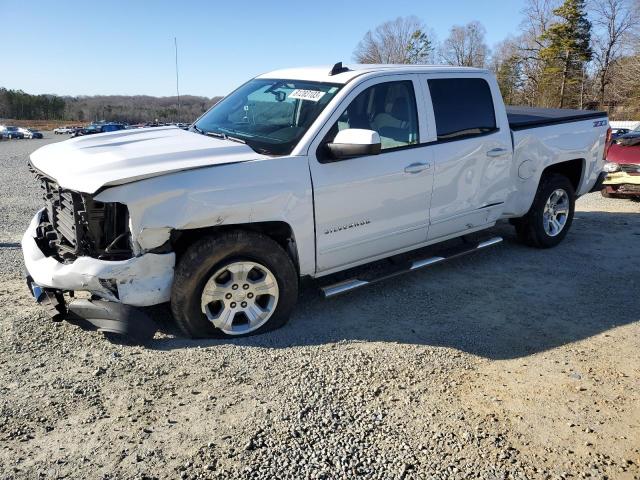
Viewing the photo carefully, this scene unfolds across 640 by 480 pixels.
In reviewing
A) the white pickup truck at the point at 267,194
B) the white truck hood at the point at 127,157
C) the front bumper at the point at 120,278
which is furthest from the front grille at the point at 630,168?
the front bumper at the point at 120,278

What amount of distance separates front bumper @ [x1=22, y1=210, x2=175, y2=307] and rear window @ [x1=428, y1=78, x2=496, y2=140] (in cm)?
270

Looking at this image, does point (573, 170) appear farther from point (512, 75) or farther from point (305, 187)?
point (512, 75)

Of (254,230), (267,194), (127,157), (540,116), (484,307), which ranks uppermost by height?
(540,116)

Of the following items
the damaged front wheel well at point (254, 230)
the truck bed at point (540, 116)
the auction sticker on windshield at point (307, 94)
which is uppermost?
the auction sticker on windshield at point (307, 94)

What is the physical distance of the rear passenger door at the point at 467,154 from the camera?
496cm

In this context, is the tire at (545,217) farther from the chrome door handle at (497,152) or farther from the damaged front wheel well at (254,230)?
the damaged front wheel well at (254,230)

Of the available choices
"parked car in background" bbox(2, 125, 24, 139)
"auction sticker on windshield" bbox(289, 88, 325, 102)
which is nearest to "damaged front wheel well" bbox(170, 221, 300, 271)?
"auction sticker on windshield" bbox(289, 88, 325, 102)

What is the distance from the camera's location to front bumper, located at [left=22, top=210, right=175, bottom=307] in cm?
359

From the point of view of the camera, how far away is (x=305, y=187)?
4047mm

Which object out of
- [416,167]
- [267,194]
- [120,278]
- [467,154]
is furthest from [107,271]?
[467,154]

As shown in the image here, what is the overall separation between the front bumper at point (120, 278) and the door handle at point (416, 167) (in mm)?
2077

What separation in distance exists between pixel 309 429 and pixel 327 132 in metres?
2.20

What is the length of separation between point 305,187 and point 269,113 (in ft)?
3.20

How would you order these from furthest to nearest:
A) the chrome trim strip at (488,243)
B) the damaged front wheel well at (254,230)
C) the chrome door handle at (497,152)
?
the chrome trim strip at (488,243), the chrome door handle at (497,152), the damaged front wheel well at (254,230)
